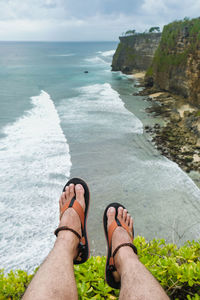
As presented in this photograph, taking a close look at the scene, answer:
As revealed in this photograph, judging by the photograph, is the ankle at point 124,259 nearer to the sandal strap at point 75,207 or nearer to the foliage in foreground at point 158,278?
the foliage in foreground at point 158,278

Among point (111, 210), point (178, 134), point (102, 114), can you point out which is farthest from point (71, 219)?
point (102, 114)

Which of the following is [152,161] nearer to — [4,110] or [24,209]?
[24,209]

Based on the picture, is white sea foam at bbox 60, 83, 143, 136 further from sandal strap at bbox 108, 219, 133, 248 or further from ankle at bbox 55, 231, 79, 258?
ankle at bbox 55, 231, 79, 258

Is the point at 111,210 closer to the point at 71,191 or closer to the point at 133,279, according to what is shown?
the point at 71,191

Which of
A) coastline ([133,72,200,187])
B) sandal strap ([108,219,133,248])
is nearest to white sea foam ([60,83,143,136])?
coastline ([133,72,200,187])

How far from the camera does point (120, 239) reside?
242cm

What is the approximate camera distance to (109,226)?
288 centimetres

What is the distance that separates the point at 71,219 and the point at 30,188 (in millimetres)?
4918

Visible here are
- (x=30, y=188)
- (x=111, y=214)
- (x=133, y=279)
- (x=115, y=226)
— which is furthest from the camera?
(x=30, y=188)

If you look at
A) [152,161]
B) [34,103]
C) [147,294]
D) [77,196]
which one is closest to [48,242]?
[77,196]

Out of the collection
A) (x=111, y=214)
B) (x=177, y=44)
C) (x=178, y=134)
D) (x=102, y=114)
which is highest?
(x=177, y=44)

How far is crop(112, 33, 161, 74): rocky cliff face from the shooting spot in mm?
36606

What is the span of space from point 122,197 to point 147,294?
18.9ft

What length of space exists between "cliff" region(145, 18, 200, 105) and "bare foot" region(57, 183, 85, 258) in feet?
51.9
